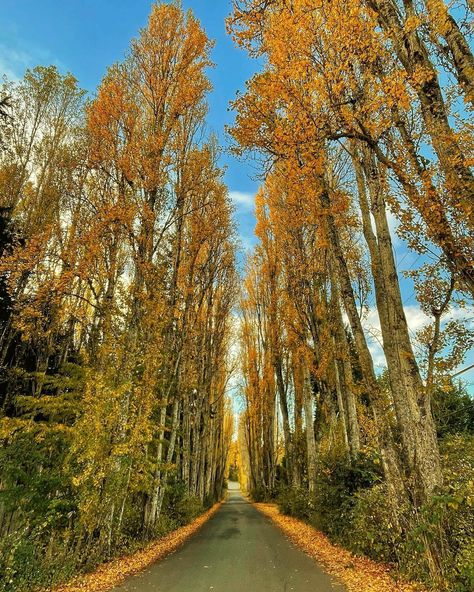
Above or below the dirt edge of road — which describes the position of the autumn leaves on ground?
above

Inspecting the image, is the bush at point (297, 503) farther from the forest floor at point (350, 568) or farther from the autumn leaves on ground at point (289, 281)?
the forest floor at point (350, 568)

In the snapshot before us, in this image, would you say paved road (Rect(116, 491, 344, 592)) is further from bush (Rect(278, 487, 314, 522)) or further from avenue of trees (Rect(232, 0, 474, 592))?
bush (Rect(278, 487, 314, 522))

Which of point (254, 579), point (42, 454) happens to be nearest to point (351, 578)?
point (254, 579)

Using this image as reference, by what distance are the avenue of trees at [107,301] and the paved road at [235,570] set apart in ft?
4.38

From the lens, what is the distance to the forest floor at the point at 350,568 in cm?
496

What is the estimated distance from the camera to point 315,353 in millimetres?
13133

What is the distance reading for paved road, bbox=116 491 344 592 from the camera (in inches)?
204

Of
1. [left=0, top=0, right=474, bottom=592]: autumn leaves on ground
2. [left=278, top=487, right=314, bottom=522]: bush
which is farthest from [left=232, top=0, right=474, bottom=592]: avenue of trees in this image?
[left=278, top=487, right=314, bottom=522]: bush

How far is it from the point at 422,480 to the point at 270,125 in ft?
20.1

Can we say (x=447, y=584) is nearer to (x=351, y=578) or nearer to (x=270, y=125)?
(x=351, y=578)

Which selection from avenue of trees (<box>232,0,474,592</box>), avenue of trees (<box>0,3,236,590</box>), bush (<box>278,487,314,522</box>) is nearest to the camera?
avenue of trees (<box>232,0,474,592</box>)

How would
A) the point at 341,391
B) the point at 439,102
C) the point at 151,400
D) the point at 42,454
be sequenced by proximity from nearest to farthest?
the point at 439,102 < the point at 42,454 < the point at 151,400 < the point at 341,391

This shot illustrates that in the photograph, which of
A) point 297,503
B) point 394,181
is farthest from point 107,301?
point 297,503

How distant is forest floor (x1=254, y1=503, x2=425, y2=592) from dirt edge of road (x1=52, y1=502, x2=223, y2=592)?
124 inches
